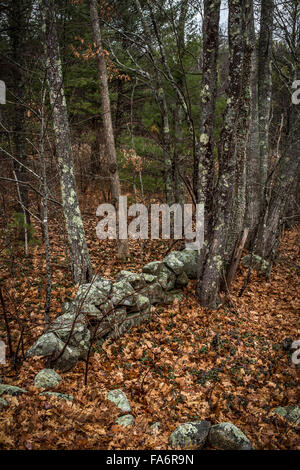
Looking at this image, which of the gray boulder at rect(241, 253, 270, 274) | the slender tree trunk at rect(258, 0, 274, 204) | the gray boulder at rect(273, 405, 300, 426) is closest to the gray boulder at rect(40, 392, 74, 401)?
the gray boulder at rect(273, 405, 300, 426)

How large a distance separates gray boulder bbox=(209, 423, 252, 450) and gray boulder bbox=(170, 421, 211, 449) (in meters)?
0.11

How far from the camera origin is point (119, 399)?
3.92 m

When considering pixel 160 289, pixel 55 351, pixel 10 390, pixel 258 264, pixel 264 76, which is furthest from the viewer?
pixel 264 76

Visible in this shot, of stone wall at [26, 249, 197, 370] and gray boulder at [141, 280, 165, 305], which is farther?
gray boulder at [141, 280, 165, 305]

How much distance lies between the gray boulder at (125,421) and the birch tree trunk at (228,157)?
3.37 m

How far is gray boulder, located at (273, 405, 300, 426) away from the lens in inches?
150

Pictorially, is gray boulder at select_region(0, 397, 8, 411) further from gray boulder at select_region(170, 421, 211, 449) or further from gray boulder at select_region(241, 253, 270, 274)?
gray boulder at select_region(241, 253, 270, 274)

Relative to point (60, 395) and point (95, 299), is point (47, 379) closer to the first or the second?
point (60, 395)

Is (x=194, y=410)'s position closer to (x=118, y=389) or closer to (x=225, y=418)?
(x=225, y=418)

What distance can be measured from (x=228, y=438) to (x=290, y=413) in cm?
113

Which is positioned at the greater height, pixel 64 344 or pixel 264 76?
pixel 264 76

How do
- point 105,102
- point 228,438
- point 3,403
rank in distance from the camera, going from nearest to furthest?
point 3,403
point 228,438
point 105,102

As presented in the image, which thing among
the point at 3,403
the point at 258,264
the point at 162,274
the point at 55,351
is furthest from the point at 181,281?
the point at 3,403

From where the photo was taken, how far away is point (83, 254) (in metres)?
6.57
